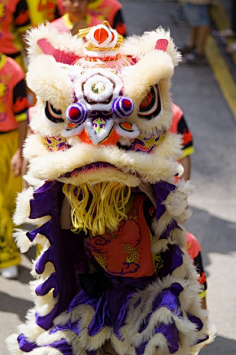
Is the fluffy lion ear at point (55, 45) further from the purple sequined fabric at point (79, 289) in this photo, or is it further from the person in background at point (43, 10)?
the person in background at point (43, 10)

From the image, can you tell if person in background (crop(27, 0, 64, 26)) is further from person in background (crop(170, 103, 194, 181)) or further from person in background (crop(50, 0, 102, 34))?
person in background (crop(170, 103, 194, 181))

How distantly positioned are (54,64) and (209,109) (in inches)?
191

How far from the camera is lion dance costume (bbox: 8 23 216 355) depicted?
140 inches

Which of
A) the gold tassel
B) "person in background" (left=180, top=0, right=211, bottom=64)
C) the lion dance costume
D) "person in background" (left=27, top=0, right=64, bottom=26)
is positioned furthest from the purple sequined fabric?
"person in background" (left=180, top=0, right=211, bottom=64)

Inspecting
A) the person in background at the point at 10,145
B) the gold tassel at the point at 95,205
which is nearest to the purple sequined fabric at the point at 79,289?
the gold tassel at the point at 95,205

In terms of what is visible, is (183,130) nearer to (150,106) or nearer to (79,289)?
(79,289)

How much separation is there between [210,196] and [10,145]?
6.13ft

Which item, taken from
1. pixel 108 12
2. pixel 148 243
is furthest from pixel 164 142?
pixel 108 12

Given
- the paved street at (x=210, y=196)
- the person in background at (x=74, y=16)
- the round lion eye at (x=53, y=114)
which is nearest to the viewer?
the round lion eye at (x=53, y=114)

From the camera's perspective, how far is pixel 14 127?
5.66 metres

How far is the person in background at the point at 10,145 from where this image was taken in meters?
5.50

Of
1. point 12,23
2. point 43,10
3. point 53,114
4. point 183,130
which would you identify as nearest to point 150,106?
point 53,114

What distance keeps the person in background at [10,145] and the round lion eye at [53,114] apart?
1.87 meters

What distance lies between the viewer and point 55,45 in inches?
150
